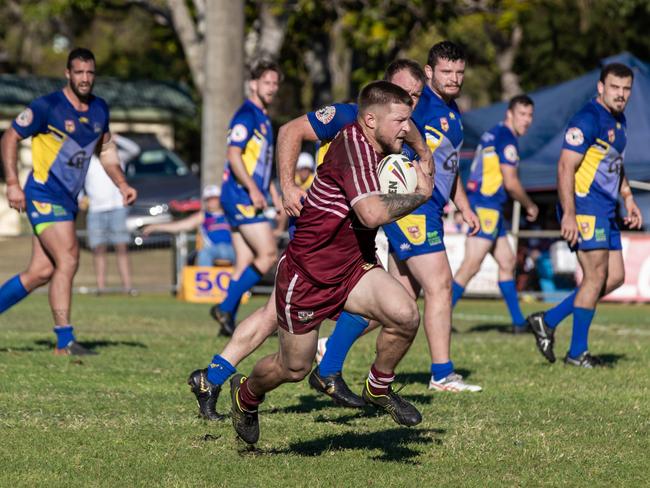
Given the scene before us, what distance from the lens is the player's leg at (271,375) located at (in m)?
6.28

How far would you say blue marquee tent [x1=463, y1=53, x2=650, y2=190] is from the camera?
1892 centimetres

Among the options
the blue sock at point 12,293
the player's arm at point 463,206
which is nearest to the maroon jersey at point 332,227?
the player's arm at point 463,206

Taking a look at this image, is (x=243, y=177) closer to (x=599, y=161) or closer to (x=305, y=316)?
(x=599, y=161)

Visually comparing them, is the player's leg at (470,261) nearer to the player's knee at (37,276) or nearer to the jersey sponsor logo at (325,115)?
the player's knee at (37,276)

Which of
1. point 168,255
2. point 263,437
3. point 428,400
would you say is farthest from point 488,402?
point 168,255

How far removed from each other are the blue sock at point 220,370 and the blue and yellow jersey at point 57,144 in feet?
10.4

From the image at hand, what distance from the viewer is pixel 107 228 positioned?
1922cm

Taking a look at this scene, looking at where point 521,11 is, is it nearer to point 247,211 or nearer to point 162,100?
point 162,100

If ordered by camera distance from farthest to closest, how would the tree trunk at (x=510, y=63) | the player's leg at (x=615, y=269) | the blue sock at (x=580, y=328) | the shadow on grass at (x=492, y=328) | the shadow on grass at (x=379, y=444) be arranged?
the tree trunk at (x=510, y=63)
the shadow on grass at (x=492, y=328)
the player's leg at (x=615, y=269)
the blue sock at (x=580, y=328)
the shadow on grass at (x=379, y=444)

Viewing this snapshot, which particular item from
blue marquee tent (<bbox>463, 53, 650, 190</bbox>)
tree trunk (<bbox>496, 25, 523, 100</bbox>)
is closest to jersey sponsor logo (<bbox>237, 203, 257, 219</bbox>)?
blue marquee tent (<bbox>463, 53, 650, 190</bbox>)

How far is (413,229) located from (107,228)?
37.4 feet

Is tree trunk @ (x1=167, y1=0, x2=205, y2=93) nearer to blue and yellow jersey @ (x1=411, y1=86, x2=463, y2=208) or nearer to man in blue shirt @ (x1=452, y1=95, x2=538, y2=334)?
man in blue shirt @ (x1=452, y1=95, x2=538, y2=334)

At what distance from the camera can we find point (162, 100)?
36250 millimetres

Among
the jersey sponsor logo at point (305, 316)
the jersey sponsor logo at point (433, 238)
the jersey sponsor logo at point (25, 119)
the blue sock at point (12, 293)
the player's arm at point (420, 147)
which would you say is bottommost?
the blue sock at point (12, 293)
